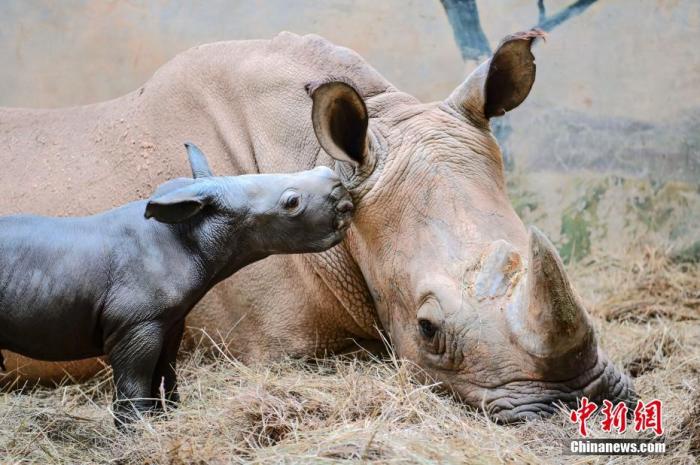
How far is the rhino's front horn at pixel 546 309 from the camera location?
3.33 m

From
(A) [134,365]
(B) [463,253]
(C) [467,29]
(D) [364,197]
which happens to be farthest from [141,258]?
(C) [467,29]

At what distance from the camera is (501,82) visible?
173 inches

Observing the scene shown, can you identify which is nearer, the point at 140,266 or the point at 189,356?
the point at 140,266

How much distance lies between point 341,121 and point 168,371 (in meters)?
1.32

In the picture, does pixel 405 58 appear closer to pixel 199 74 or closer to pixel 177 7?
pixel 177 7

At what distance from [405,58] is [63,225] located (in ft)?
13.5

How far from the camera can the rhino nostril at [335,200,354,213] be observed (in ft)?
12.1

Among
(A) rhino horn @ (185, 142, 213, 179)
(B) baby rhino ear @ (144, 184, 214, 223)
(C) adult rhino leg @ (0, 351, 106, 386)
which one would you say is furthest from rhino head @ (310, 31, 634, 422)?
(C) adult rhino leg @ (0, 351, 106, 386)

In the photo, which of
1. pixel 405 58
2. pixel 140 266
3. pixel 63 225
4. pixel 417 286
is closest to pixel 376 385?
pixel 417 286

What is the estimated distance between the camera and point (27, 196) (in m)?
5.01

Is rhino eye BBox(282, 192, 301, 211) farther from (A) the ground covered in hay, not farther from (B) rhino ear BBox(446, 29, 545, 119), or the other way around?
(B) rhino ear BBox(446, 29, 545, 119)

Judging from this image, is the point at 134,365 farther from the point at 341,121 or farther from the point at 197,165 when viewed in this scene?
the point at 341,121

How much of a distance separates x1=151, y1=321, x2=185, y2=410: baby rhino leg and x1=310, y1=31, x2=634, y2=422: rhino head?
37.8 inches

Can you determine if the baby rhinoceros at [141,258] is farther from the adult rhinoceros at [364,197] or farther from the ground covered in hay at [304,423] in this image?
the adult rhinoceros at [364,197]
